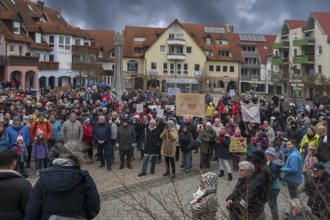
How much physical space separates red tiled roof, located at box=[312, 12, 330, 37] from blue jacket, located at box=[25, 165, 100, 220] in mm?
59261

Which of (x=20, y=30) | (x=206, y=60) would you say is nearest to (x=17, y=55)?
(x=20, y=30)

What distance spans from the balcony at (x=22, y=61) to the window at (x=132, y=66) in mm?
22667

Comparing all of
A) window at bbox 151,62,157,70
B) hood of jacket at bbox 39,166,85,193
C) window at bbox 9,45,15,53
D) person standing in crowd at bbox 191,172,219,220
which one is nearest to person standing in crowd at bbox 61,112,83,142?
person standing in crowd at bbox 191,172,219,220

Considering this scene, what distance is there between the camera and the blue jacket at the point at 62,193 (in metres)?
4.47

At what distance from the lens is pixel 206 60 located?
69.8 m

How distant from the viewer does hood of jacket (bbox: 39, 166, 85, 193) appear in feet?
14.6

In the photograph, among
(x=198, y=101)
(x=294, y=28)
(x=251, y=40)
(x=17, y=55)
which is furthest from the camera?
(x=251, y=40)

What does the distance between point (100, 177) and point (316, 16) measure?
5486cm

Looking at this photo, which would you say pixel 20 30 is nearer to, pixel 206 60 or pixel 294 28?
pixel 206 60

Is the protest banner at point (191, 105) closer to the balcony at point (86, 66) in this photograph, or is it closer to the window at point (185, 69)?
the balcony at point (86, 66)

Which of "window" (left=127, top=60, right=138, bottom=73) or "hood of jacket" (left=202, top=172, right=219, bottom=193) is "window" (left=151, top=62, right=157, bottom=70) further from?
"hood of jacket" (left=202, top=172, right=219, bottom=193)

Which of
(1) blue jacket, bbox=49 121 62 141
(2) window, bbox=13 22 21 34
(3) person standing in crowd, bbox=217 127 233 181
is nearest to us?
(3) person standing in crowd, bbox=217 127 233 181

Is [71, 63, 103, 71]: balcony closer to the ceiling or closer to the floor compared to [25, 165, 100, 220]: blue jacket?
closer to the ceiling

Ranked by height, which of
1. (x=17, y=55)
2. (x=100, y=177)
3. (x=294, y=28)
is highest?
(x=294, y=28)
